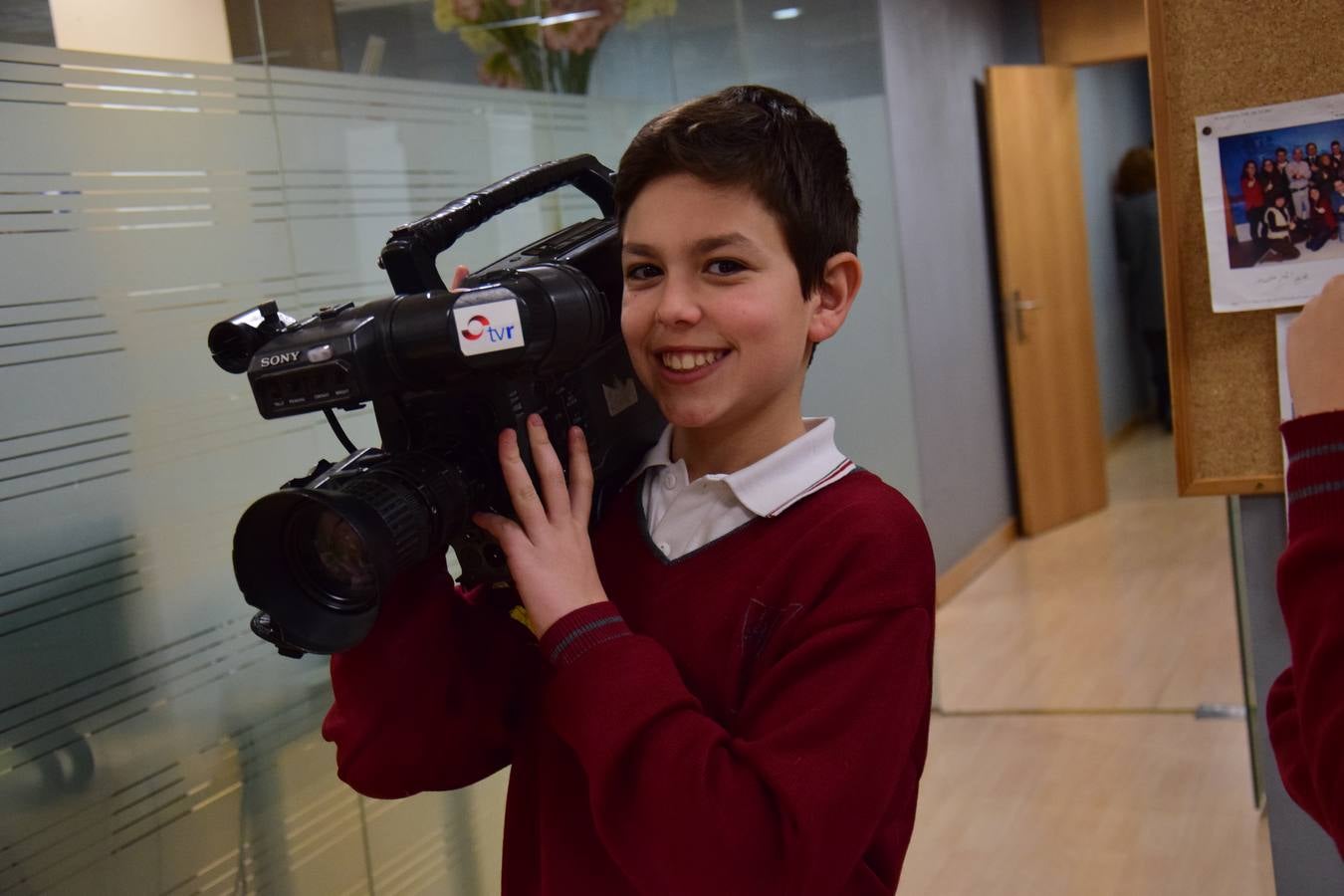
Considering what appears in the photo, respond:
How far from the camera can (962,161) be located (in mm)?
4758

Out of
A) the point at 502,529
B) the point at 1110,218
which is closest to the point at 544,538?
the point at 502,529

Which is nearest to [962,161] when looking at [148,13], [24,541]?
[148,13]

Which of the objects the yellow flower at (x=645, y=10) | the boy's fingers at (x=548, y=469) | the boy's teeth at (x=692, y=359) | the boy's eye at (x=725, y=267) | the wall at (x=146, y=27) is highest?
the yellow flower at (x=645, y=10)

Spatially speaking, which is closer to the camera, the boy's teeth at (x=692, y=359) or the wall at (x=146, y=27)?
the boy's teeth at (x=692, y=359)

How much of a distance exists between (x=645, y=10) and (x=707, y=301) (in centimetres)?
195

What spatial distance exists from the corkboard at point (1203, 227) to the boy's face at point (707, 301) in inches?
31.1

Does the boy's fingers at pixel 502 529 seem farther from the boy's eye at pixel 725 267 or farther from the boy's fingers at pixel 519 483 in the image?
the boy's eye at pixel 725 267

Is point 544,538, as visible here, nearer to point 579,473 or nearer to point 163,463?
point 579,473

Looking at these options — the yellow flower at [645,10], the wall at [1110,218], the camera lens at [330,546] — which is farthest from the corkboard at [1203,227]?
the wall at [1110,218]

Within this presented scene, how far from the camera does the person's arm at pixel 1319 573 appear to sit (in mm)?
710

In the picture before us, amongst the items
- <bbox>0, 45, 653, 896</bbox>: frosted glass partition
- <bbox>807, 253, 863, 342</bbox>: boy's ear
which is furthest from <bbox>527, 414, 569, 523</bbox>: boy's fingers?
<bbox>0, 45, 653, 896</bbox>: frosted glass partition

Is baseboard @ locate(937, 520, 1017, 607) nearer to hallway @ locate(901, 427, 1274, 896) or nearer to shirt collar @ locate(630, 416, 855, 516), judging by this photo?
hallway @ locate(901, 427, 1274, 896)

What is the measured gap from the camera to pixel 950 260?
4547 mm

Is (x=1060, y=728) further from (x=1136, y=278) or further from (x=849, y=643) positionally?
(x=1136, y=278)
